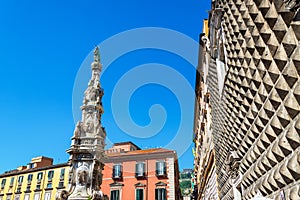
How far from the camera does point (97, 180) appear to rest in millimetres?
12828

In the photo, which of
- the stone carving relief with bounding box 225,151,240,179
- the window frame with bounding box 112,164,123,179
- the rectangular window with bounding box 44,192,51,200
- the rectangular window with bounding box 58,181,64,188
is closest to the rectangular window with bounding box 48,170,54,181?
the rectangular window with bounding box 44,192,51,200

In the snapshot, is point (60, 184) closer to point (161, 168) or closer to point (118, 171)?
point (118, 171)

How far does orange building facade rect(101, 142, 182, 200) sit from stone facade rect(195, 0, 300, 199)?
2622cm

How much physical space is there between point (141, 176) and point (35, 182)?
18.0 metres

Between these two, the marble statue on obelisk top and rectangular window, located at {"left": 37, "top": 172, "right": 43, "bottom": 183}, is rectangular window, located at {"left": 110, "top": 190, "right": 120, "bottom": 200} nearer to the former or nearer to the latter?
rectangular window, located at {"left": 37, "top": 172, "right": 43, "bottom": 183}

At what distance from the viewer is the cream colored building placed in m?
36.3

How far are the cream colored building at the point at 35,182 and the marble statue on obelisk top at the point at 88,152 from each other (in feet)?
78.1

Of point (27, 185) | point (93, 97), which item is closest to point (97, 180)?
point (93, 97)

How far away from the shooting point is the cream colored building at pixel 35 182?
36.3 m

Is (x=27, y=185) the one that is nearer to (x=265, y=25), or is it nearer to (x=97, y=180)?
(x=97, y=180)

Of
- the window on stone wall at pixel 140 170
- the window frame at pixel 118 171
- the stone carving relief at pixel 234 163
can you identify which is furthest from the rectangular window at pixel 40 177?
the stone carving relief at pixel 234 163

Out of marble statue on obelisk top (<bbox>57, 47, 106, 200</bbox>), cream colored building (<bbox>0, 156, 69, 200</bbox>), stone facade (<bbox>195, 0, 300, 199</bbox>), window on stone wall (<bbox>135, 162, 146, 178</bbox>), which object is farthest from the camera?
cream colored building (<bbox>0, 156, 69, 200</bbox>)

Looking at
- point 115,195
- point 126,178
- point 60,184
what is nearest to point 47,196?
point 60,184

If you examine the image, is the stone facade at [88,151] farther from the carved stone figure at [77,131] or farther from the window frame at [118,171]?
the window frame at [118,171]
